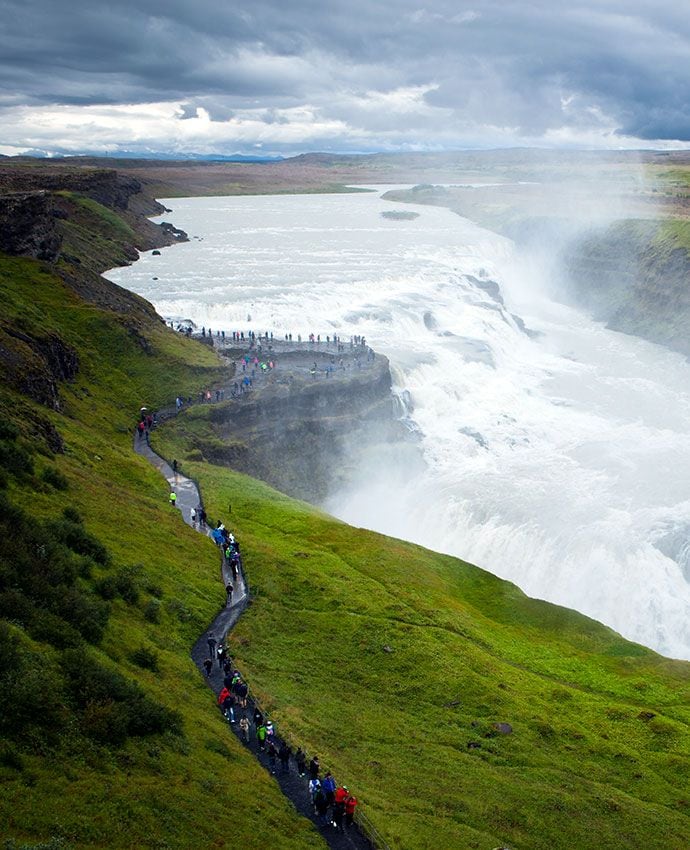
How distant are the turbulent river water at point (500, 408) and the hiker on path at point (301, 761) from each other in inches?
1199

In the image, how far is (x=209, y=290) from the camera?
104125 millimetres

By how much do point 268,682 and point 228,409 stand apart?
114 feet

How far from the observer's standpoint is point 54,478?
37.1 metres

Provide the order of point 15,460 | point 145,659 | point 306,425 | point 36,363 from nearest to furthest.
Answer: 1. point 145,659
2. point 15,460
3. point 36,363
4. point 306,425

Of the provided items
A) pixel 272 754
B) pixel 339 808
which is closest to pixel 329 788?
pixel 339 808

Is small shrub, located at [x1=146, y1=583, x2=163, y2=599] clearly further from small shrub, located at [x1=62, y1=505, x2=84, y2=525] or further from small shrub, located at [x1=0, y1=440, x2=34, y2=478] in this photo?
small shrub, located at [x1=0, y1=440, x2=34, y2=478]

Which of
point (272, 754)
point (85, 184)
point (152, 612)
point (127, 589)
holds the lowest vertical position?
point (272, 754)

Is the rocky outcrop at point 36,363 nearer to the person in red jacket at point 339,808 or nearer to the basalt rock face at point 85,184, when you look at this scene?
the person in red jacket at point 339,808

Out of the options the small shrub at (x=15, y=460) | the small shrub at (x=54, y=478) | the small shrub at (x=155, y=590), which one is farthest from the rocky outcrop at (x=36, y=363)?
the small shrub at (x=155, y=590)

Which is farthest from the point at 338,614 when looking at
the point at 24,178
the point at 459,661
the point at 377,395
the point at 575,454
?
the point at 24,178

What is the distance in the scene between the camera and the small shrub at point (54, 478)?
3684cm

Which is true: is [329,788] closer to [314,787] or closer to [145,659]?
[314,787]

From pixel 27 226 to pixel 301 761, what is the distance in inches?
2556

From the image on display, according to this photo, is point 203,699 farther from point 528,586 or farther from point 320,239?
point 320,239
